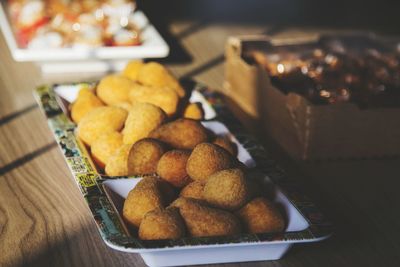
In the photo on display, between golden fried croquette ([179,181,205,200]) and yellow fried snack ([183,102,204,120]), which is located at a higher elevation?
yellow fried snack ([183,102,204,120])

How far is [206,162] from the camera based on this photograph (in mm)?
799

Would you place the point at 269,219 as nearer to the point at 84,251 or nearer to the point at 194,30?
the point at 84,251

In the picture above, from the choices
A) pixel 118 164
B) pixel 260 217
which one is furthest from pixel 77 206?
pixel 260 217

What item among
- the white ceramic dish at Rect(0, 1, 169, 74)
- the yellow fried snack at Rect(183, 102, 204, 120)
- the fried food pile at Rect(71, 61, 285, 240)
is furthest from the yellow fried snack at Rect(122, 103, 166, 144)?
the white ceramic dish at Rect(0, 1, 169, 74)

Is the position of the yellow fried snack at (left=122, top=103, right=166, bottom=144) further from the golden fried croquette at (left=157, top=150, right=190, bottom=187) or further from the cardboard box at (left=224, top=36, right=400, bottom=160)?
the cardboard box at (left=224, top=36, right=400, bottom=160)

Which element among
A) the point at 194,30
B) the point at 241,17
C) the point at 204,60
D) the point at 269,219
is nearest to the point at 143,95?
the point at 269,219

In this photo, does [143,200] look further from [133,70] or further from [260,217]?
[133,70]

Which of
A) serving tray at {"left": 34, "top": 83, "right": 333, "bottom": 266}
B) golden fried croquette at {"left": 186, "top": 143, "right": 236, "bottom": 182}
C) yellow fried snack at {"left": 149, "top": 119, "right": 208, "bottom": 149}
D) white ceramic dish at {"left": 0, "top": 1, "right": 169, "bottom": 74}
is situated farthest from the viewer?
white ceramic dish at {"left": 0, "top": 1, "right": 169, "bottom": 74}

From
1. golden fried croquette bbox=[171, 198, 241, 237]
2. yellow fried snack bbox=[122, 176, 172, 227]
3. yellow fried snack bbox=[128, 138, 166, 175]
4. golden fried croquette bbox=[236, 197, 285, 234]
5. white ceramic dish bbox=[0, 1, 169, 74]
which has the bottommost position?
golden fried croquette bbox=[236, 197, 285, 234]

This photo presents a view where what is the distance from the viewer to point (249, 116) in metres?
1.29

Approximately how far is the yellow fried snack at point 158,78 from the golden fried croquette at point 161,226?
0.44 metres

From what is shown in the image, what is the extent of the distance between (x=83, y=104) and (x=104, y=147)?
0.57 feet

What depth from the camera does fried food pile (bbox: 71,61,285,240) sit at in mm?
724

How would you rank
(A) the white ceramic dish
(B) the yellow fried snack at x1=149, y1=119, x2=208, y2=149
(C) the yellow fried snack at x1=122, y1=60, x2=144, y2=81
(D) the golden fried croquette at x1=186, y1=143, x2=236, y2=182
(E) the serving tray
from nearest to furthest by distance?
(E) the serving tray, (D) the golden fried croquette at x1=186, y1=143, x2=236, y2=182, (B) the yellow fried snack at x1=149, y1=119, x2=208, y2=149, (C) the yellow fried snack at x1=122, y1=60, x2=144, y2=81, (A) the white ceramic dish
